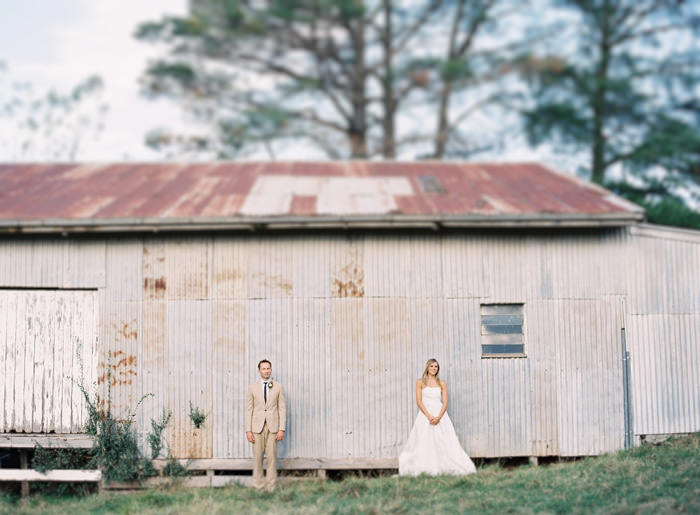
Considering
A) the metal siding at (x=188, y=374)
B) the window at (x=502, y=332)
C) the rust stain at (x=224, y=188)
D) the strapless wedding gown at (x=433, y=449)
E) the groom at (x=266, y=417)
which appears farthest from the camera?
the rust stain at (x=224, y=188)

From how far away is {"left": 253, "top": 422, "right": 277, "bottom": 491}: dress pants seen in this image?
8734 millimetres

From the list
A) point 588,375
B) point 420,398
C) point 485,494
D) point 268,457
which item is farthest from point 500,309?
point 268,457

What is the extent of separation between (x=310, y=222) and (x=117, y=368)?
3.36 metres

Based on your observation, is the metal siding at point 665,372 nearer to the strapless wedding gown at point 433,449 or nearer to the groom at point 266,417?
the strapless wedding gown at point 433,449

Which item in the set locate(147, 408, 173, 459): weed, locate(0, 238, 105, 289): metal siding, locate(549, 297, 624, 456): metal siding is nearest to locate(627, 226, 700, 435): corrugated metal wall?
locate(549, 297, 624, 456): metal siding

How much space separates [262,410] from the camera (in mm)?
8727

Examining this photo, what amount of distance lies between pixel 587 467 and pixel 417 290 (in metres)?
3.19

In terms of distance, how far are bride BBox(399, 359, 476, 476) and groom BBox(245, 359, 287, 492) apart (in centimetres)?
169

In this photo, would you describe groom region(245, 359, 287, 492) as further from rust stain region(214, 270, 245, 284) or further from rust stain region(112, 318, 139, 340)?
rust stain region(112, 318, 139, 340)

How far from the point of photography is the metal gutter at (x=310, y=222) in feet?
30.1

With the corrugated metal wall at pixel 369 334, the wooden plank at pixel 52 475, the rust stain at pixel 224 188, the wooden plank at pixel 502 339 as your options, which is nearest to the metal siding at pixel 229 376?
the corrugated metal wall at pixel 369 334

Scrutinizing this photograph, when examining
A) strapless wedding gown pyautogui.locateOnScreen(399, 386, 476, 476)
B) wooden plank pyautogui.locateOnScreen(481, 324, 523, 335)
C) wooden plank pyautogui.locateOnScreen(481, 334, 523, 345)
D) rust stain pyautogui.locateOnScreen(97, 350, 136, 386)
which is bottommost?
strapless wedding gown pyautogui.locateOnScreen(399, 386, 476, 476)

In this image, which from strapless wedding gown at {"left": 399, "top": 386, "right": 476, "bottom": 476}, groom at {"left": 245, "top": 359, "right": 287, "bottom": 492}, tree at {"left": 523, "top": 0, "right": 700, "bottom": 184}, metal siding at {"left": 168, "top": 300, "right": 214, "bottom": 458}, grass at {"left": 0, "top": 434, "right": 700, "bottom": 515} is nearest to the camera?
grass at {"left": 0, "top": 434, "right": 700, "bottom": 515}

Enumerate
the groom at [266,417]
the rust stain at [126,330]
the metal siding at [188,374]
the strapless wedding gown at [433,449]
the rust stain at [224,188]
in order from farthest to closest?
1. the rust stain at [224,188]
2. the rust stain at [126,330]
3. the metal siding at [188,374]
4. the strapless wedding gown at [433,449]
5. the groom at [266,417]
